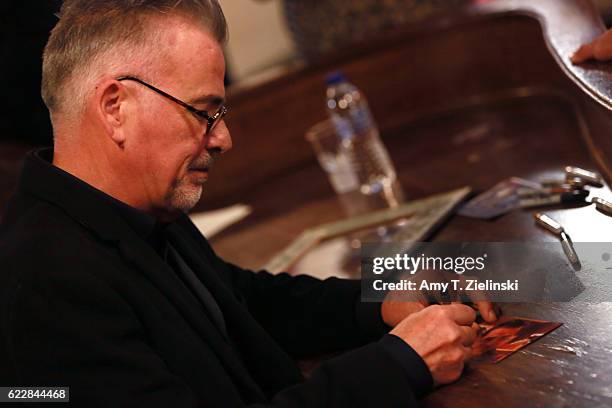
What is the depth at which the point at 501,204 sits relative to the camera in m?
1.98

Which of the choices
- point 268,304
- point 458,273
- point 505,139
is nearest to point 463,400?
point 458,273

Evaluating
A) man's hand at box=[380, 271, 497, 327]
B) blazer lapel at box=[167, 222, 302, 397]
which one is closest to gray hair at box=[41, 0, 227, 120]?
blazer lapel at box=[167, 222, 302, 397]

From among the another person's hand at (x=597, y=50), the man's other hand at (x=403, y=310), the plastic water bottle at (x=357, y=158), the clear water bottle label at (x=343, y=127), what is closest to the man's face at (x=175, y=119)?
the man's other hand at (x=403, y=310)

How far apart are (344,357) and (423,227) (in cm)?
72

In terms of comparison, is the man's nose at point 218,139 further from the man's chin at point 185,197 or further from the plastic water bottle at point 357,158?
the plastic water bottle at point 357,158

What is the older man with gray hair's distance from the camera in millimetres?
1199

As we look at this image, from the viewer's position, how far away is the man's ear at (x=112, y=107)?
1.40 metres

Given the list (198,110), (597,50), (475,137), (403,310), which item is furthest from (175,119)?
(475,137)

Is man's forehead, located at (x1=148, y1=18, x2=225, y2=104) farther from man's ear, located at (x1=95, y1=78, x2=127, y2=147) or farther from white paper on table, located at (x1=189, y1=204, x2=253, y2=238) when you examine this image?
white paper on table, located at (x1=189, y1=204, x2=253, y2=238)

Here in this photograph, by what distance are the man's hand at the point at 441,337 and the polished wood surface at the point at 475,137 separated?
0.04 m

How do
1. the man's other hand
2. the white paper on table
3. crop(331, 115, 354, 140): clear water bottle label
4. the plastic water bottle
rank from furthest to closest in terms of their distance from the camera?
crop(331, 115, 354, 140): clear water bottle label < the white paper on table < the plastic water bottle < the man's other hand

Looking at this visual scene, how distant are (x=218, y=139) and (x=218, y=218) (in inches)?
53.1

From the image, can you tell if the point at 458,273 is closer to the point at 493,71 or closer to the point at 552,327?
the point at 552,327

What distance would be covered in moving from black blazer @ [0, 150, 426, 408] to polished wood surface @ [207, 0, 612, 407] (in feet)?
0.69
